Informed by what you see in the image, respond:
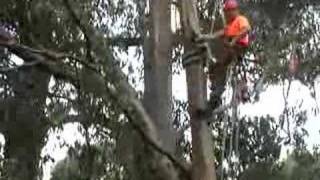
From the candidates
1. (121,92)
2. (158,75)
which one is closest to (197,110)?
(121,92)

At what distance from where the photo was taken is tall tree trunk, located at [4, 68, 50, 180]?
1023cm

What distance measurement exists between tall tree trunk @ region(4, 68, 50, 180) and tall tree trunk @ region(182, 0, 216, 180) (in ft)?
12.5

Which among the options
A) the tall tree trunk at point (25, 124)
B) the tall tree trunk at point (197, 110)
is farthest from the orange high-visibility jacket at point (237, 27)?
the tall tree trunk at point (25, 124)

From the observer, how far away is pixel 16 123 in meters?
10.6

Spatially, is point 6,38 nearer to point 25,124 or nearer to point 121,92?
point 121,92

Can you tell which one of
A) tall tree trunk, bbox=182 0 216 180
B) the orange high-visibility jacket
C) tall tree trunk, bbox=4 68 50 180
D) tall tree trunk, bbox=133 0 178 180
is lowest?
tall tree trunk, bbox=182 0 216 180

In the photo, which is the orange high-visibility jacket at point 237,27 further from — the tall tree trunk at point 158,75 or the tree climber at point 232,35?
the tall tree trunk at point 158,75

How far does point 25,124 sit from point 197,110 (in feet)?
14.1

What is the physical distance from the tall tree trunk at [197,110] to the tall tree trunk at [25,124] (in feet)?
12.5

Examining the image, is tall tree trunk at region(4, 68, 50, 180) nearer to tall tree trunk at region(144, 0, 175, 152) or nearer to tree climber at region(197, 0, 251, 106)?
tall tree trunk at region(144, 0, 175, 152)

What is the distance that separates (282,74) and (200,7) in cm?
136

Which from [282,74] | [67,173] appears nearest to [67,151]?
[67,173]

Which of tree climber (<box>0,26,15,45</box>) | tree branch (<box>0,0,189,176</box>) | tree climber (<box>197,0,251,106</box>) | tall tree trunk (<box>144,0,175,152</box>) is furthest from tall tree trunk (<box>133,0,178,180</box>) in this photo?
tree climber (<box>0,26,15,45</box>)

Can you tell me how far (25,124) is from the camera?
10398 mm
